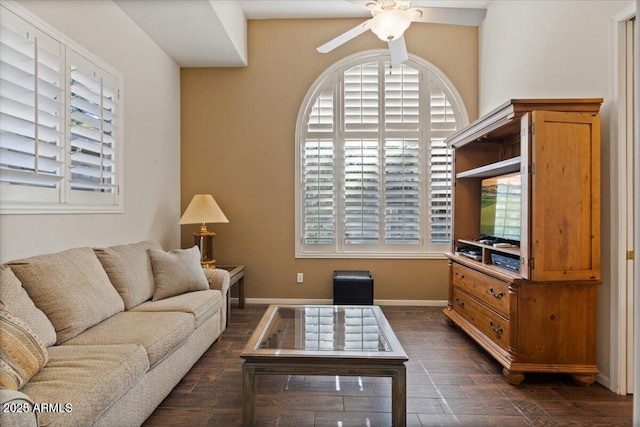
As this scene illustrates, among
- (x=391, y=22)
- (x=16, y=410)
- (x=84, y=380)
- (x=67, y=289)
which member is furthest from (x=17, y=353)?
(x=391, y=22)

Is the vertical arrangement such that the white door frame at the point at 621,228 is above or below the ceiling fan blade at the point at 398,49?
below

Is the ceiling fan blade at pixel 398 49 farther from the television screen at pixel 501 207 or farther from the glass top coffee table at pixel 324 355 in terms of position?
the glass top coffee table at pixel 324 355

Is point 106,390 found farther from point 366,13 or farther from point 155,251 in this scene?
point 366,13

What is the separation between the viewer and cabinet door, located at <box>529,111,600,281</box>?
2412mm

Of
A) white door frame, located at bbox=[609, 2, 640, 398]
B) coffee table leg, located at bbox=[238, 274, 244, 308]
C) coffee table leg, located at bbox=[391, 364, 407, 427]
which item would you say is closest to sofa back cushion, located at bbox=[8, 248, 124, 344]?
coffee table leg, located at bbox=[391, 364, 407, 427]

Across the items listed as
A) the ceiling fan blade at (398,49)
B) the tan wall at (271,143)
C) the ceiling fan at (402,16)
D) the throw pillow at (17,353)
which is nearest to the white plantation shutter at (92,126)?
the throw pillow at (17,353)

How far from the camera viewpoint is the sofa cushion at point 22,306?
1.77 meters

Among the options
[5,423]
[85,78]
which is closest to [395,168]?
[85,78]

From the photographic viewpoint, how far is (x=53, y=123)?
7.97ft

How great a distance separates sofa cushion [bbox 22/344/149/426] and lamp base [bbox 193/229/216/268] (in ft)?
6.98

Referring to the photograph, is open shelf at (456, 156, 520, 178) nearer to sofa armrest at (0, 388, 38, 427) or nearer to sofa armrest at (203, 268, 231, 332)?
sofa armrest at (203, 268, 231, 332)

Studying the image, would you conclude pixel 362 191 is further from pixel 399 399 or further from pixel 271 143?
pixel 399 399

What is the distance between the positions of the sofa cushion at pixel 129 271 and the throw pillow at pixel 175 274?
68 mm

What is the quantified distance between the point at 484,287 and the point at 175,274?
105 inches
